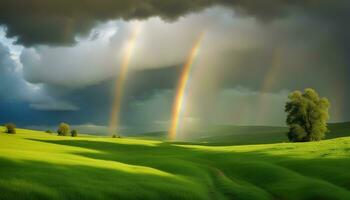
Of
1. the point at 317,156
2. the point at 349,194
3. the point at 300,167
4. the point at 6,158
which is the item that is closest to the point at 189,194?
the point at 349,194

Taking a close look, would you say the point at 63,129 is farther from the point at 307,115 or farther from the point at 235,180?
the point at 235,180

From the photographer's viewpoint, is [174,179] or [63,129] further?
[63,129]

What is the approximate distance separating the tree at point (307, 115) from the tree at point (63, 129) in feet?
301

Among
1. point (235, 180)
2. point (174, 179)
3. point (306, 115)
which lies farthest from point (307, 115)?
point (174, 179)

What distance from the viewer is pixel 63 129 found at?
166500 mm

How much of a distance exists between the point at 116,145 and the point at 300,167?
65.1 metres

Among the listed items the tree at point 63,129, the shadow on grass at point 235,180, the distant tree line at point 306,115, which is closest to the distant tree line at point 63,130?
the tree at point 63,129

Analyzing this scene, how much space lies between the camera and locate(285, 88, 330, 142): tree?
10975cm

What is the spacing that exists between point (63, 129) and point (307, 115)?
319 ft

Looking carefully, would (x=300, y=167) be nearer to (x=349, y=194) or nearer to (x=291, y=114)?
(x=349, y=194)

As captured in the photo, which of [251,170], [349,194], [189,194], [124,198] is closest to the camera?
[124,198]

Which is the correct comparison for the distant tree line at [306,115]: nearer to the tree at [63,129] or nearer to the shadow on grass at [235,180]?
the shadow on grass at [235,180]

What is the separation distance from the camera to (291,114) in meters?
111

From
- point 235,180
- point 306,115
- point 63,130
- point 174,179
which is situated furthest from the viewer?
point 63,130
